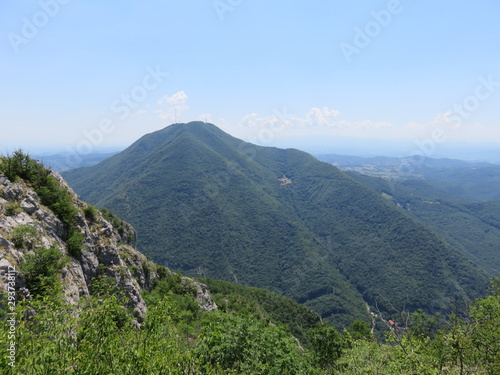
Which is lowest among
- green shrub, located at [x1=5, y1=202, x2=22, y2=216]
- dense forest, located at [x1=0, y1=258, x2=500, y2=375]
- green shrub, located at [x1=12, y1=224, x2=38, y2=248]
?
dense forest, located at [x1=0, y1=258, x2=500, y2=375]

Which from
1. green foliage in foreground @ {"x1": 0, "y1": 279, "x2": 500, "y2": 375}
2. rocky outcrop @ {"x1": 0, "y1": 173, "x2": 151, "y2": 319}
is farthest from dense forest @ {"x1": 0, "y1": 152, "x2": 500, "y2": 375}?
rocky outcrop @ {"x1": 0, "y1": 173, "x2": 151, "y2": 319}

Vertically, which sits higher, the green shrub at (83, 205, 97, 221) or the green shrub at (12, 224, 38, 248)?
the green shrub at (12, 224, 38, 248)

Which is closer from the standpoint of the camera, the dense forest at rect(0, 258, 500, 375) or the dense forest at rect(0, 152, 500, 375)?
the dense forest at rect(0, 258, 500, 375)

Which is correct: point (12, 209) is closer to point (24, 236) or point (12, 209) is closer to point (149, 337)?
point (24, 236)

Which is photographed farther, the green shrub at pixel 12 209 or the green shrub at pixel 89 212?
the green shrub at pixel 89 212

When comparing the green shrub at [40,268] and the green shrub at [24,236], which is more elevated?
the green shrub at [24,236]

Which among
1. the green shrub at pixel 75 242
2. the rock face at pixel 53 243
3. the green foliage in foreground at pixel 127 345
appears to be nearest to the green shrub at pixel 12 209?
the rock face at pixel 53 243

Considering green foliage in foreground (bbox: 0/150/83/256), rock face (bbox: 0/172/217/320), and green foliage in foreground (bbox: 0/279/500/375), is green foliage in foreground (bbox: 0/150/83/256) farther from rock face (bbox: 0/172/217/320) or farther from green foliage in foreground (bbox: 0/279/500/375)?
green foliage in foreground (bbox: 0/279/500/375)

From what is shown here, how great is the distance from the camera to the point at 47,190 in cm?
2705

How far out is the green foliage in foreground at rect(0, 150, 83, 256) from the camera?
25844 mm

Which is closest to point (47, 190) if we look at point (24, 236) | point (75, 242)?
point (75, 242)

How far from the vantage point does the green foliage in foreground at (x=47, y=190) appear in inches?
1017

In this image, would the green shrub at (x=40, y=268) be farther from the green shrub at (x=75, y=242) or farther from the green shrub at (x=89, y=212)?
the green shrub at (x=89, y=212)

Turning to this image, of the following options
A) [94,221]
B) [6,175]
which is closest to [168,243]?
[94,221]
